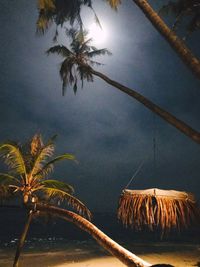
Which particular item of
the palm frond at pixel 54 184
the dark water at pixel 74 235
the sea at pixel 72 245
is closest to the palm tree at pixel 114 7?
the sea at pixel 72 245

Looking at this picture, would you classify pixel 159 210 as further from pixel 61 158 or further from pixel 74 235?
pixel 74 235

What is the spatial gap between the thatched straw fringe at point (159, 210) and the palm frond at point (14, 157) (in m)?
6.51

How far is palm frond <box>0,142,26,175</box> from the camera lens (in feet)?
34.0

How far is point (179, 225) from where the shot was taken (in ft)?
14.6

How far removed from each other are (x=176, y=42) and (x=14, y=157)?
22.8 feet

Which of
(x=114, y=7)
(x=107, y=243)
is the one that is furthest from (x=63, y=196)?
(x=114, y=7)

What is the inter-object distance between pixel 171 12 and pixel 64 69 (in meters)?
4.86

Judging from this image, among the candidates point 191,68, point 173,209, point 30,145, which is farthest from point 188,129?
point 30,145

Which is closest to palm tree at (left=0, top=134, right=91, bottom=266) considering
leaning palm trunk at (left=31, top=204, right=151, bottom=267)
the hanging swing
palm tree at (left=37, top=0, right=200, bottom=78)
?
leaning palm trunk at (left=31, top=204, right=151, bottom=267)

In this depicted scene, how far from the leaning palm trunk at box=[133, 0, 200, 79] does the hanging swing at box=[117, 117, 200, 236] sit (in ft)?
10.1

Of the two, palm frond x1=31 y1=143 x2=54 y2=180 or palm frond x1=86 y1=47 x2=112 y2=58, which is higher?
palm frond x1=86 y1=47 x2=112 y2=58

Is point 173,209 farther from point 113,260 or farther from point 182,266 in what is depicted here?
point 113,260

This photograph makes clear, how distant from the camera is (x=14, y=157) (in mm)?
10586

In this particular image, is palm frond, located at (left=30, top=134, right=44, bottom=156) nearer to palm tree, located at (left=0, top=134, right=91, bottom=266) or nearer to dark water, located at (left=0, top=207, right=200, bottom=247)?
palm tree, located at (left=0, top=134, right=91, bottom=266)
